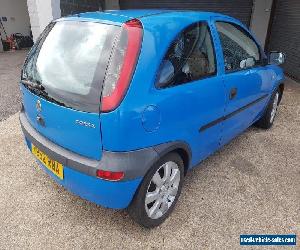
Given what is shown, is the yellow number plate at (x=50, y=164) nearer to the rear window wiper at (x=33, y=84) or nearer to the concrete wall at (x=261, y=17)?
the rear window wiper at (x=33, y=84)

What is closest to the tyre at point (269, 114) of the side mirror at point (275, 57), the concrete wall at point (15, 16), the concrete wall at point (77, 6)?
the side mirror at point (275, 57)

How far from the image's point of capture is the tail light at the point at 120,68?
180cm

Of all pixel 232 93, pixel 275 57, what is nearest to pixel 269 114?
pixel 275 57

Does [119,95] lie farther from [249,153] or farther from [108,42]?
[249,153]

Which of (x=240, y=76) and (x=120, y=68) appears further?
(x=240, y=76)

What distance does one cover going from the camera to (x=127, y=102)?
71.0 inches

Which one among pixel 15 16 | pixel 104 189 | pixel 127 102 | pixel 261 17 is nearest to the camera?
pixel 127 102

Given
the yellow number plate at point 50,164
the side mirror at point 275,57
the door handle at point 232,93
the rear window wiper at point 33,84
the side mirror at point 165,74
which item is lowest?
the yellow number plate at point 50,164

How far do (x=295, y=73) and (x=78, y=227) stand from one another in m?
7.55

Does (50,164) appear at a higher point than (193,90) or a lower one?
lower

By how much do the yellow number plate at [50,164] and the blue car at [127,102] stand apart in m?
0.01

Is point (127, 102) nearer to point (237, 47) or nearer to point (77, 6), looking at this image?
point (237, 47)

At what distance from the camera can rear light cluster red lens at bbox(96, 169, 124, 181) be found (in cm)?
188

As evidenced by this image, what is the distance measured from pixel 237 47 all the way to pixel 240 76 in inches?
13.8
